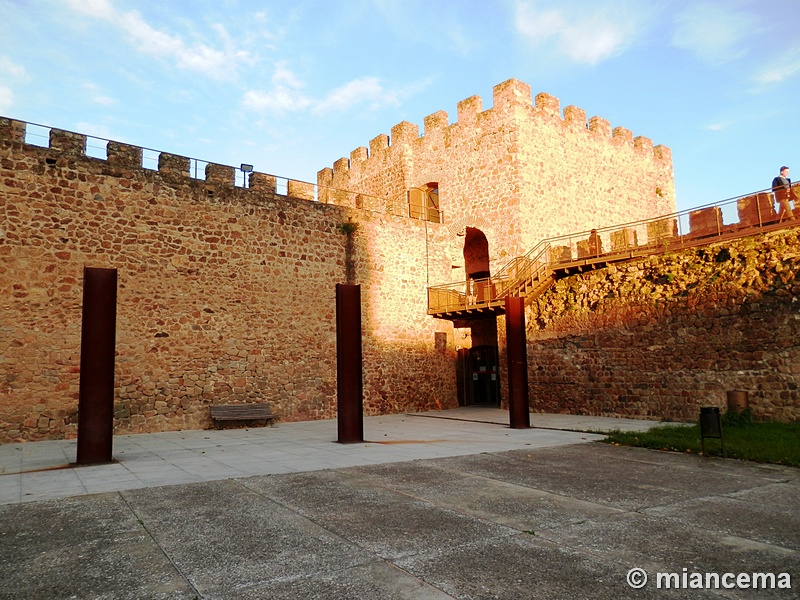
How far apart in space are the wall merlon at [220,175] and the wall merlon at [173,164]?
21.5 inches

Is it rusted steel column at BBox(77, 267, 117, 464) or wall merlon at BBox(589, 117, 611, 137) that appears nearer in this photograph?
rusted steel column at BBox(77, 267, 117, 464)

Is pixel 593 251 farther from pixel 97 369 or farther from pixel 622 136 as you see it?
pixel 97 369

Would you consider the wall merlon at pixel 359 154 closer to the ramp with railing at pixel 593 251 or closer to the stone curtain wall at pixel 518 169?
the stone curtain wall at pixel 518 169

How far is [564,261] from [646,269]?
2.40 metres

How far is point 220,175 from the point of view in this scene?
44.5ft

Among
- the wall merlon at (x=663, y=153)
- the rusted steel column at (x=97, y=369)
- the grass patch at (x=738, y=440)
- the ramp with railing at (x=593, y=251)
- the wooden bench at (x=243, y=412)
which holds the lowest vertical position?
the grass patch at (x=738, y=440)

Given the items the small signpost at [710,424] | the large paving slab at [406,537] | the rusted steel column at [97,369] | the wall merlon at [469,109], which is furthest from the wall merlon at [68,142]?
the small signpost at [710,424]

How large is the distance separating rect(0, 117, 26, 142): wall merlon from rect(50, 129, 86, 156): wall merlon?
519mm

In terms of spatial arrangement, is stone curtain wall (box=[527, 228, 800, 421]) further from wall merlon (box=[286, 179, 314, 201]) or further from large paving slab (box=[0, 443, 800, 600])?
wall merlon (box=[286, 179, 314, 201])

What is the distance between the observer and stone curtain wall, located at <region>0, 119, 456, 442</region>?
10.6 metres

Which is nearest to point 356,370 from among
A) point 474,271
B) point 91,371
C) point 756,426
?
point 91,371

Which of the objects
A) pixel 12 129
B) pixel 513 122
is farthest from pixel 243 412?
pixel 513 122

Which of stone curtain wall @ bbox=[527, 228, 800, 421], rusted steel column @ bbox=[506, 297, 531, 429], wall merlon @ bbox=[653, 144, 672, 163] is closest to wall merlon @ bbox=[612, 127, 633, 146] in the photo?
wall merlon @ bbox=[653, 144, 672, 163]

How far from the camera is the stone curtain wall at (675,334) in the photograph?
1070cm
